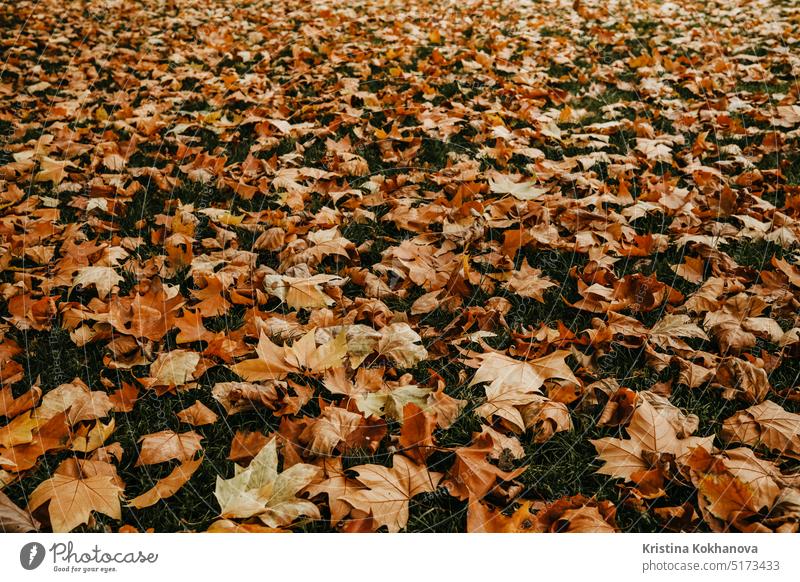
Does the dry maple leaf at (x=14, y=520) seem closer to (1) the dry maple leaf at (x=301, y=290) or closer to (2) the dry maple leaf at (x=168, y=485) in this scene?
(2) the dry maple leaf at (x=168, y=485)

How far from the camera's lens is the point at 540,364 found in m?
1.92

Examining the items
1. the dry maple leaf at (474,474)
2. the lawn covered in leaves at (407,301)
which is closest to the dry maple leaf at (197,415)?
the lawn covered in leaves at (407,301)

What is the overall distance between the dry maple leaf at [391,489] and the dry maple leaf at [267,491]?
14 cm

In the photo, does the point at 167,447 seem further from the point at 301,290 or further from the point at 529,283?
the point at 529,283

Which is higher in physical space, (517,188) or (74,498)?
(517,188)

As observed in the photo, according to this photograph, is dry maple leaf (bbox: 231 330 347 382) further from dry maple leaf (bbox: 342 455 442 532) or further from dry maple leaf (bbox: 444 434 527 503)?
dry maple leaf (bbox: 444 434 527 503)

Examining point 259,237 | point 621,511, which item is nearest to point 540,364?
A: point 621,511

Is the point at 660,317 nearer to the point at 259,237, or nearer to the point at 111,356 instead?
the point at 259,237

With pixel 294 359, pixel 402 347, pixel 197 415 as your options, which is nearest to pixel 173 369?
pixel 197 415

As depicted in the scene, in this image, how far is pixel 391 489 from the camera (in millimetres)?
1586
